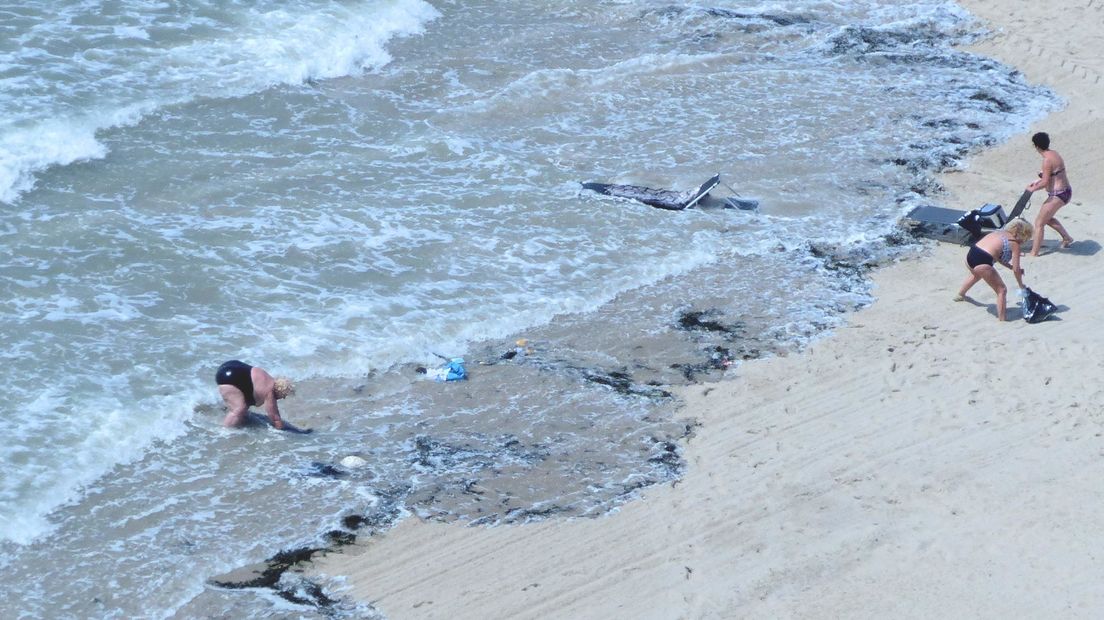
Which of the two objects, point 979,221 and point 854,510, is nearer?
point 854,510

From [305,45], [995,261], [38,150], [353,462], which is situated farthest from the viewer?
[305,45]

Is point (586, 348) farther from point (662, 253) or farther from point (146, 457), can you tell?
point (146, 457)

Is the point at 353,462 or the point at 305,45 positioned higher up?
the point at 305,45

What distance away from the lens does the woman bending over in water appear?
11.6m

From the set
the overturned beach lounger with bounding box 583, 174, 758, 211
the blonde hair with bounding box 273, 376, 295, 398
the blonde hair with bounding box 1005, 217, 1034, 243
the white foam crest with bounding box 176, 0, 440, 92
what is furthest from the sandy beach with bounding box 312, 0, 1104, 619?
the white foam crest with bounding box 176, 0, 440, 92

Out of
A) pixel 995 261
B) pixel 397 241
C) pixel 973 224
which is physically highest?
pixel 995 261

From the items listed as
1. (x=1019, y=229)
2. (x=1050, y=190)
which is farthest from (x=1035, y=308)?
(x=1050, y=190)

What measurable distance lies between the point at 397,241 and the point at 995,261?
5.91m

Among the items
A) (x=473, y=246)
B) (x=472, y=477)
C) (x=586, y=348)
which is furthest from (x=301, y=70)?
(x=472, y=477)

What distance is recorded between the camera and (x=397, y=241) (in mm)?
13344

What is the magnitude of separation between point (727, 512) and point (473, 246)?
514 centimetres

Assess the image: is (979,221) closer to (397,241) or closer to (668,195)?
(668,195)

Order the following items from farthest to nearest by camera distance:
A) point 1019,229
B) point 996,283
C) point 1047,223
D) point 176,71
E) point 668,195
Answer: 1. point 176,71
2. point 668,195
3. point 1047,223
4. point 1019,229
5. point 996,283

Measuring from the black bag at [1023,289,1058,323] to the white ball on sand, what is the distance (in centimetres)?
602
